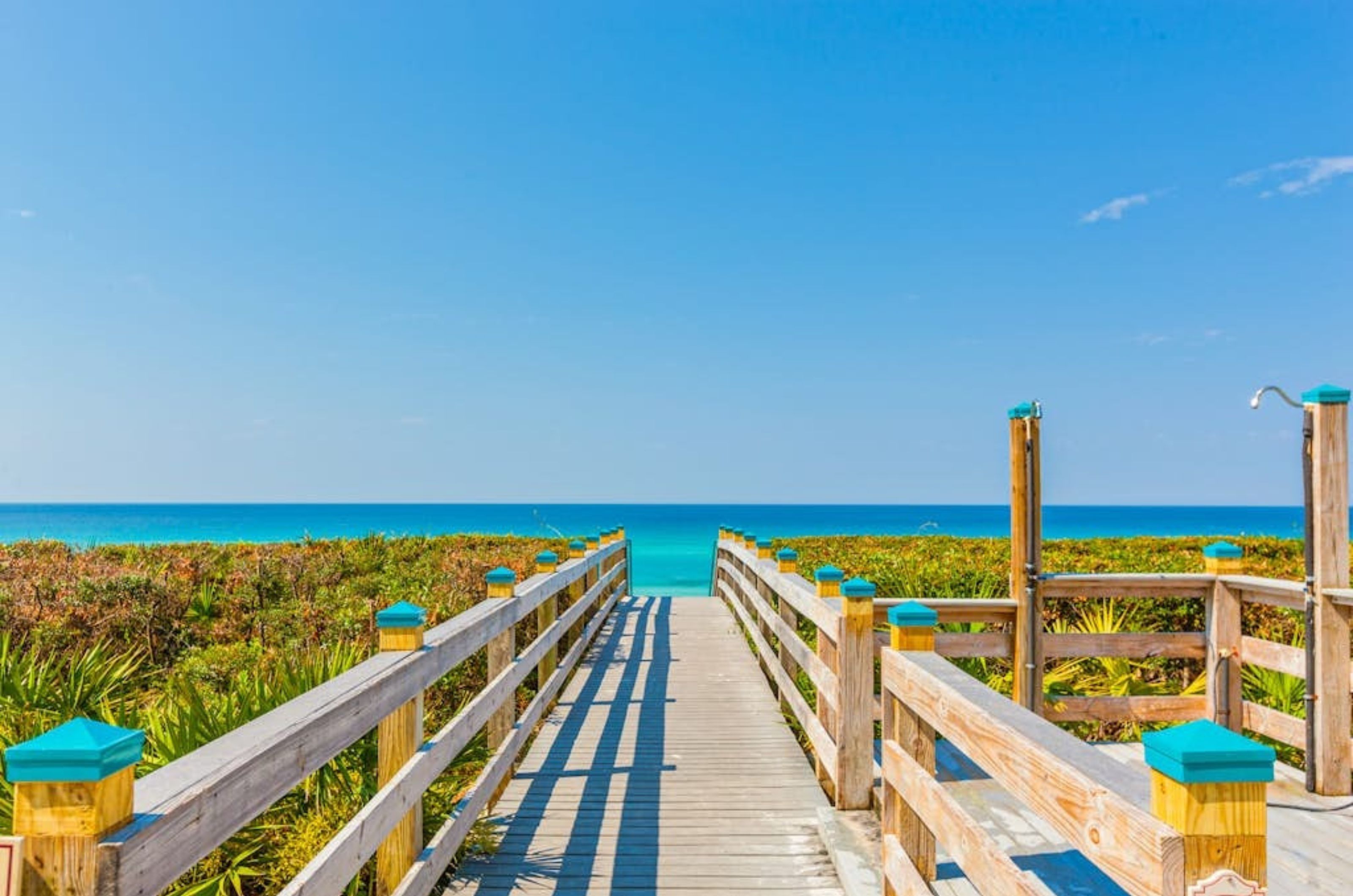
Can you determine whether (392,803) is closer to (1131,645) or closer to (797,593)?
(797,593)

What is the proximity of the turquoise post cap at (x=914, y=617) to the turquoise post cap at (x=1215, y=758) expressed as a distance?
1.79 metres

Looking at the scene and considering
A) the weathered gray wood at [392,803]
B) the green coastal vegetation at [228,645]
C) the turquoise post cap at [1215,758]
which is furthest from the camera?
the green coastal vegetation at [228,645]

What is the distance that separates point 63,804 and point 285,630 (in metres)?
7.47

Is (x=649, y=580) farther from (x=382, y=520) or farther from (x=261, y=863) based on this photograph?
(x=382, y=520)

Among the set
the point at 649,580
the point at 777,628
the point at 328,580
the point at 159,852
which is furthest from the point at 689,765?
the point at 649,580

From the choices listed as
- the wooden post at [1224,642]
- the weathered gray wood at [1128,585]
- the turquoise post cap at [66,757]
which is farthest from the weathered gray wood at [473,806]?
the wooden post at [1224,642]

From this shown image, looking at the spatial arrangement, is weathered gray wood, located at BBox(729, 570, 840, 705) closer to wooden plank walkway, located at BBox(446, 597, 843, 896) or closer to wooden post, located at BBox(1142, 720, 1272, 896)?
wooden plank walkway, located at BBox(446, 597, 843, 896)

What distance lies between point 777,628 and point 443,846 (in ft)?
11.2

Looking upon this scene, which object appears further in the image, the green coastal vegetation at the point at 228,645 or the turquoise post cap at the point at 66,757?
the green coastal vegetation at the point at 228,645

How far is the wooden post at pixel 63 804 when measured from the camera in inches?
56.2

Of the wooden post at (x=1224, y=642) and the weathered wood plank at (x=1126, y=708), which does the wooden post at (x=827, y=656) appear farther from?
the wooden post at (x=1224, y=642)

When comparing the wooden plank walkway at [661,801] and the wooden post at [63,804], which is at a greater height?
the wooden post at [63,804]

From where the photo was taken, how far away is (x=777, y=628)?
6434mm

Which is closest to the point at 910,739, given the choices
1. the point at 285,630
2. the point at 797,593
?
the point at 797,593
